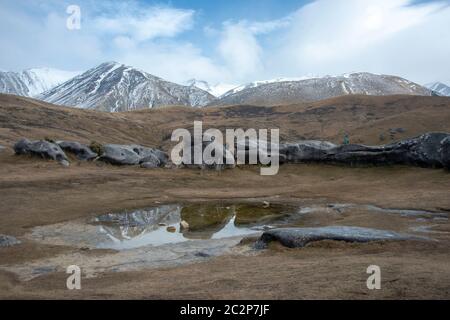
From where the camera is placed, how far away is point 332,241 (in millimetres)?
21578

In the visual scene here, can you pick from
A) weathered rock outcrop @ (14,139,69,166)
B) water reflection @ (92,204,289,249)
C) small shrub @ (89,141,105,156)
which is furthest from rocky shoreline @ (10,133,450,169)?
water reflection @ (92,204,289,249)

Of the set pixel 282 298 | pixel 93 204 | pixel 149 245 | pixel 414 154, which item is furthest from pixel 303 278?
pixel 414 154

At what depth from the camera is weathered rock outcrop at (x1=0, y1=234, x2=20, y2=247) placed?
79.4 feet

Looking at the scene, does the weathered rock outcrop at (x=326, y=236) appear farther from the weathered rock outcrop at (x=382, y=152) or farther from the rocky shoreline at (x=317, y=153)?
the weathered rock outcrop at (x=382, y=152)

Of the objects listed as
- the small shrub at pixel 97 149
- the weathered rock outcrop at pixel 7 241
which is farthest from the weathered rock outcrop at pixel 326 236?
the small shrub at pixel 97 149

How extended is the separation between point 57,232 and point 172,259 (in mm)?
9792

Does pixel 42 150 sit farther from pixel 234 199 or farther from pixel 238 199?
pixel 238 199

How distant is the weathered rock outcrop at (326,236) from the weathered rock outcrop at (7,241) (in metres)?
13.4

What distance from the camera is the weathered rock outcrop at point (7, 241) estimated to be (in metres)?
24.2

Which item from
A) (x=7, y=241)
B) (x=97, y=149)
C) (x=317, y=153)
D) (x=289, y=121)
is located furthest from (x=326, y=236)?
(x=289, y=121)

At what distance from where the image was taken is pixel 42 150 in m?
57.8

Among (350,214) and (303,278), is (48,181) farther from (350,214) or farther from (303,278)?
(303,278)

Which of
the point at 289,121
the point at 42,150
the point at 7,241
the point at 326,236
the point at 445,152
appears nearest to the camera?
the point at 326,236

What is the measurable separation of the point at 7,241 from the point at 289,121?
15076cm
